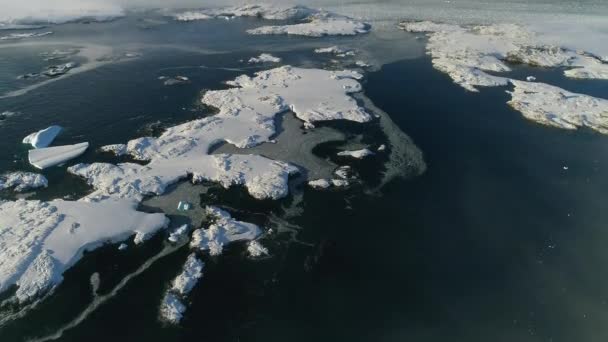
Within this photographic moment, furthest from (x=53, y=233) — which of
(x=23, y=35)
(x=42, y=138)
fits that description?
(x=23, y=35)

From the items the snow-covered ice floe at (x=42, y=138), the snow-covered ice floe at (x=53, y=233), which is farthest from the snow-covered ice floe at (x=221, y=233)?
the snow-covered ice floe at (x=42, y=138)

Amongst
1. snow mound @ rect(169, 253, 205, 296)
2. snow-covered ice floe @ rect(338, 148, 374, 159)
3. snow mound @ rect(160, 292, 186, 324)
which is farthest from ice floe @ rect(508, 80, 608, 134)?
snow mound @ rect(160, 292, 186, 324)

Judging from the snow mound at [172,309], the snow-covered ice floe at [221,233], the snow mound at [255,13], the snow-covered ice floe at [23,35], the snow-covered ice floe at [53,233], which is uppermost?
the snow mound at [255,13]

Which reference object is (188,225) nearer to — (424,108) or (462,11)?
(424,108)

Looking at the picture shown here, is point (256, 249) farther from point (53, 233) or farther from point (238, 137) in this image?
point (238, 137)

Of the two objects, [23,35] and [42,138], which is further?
[23,35]

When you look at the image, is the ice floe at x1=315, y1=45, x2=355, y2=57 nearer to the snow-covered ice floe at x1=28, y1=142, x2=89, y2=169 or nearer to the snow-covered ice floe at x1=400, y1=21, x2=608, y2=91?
the snow-covered ice floe at x1=400, y1=21, x2=608, y2=91

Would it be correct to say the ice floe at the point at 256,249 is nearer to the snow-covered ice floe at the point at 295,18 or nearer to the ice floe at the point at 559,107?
the ice floe at the point at 559,107
